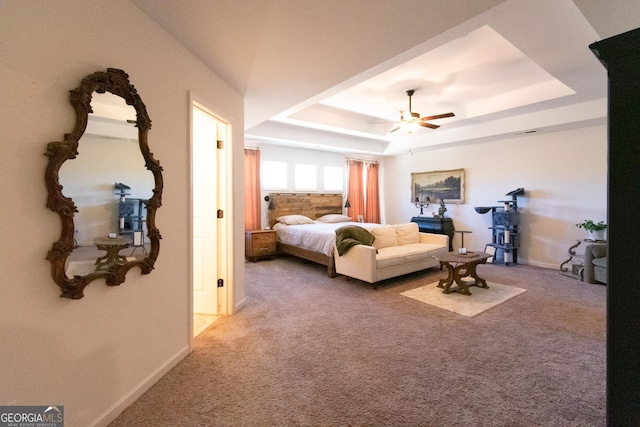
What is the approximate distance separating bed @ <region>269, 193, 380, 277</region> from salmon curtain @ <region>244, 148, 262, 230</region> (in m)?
0.36

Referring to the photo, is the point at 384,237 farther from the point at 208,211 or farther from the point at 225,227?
the point at 208,211

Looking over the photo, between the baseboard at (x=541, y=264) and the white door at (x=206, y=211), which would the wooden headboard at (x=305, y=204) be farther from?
the baseboard at (x=541, y=264)

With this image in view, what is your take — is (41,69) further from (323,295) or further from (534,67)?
(534,67)

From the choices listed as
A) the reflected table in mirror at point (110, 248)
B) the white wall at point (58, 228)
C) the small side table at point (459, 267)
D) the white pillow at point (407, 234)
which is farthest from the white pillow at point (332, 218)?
the reflected table in mirror at point (110, 248)

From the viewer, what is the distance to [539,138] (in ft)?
17.2

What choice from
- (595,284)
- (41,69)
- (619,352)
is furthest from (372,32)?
(595,284)

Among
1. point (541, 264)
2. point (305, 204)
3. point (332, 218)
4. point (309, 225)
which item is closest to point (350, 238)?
point (309, 225)

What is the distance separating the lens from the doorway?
298cm

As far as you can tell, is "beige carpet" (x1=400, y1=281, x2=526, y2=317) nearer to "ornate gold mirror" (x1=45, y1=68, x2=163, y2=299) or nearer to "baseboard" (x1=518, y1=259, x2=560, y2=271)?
"baseboard" (x1=518, y1=259, x2=560, y2=271)

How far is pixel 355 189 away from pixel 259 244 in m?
3.19

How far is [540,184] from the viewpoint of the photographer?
17.2ft

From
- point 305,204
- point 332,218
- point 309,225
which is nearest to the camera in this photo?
point 309,225

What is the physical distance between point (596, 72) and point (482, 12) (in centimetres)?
245

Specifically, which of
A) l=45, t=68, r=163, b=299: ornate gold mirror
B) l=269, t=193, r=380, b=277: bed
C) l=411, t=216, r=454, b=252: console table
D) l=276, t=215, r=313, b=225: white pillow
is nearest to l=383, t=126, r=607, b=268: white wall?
l=411, t=216, r=454, b=252: console table
